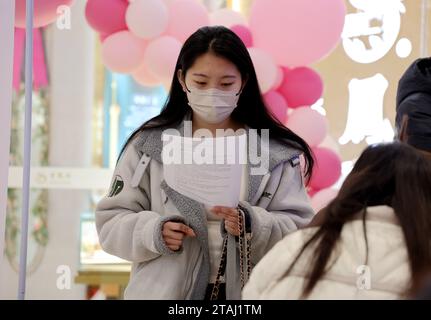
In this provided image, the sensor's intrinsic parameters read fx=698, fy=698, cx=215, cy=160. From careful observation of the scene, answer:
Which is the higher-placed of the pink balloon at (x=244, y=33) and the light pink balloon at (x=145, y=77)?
the pink balloon at (x=244, y=33)

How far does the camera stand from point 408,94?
2.37 metres

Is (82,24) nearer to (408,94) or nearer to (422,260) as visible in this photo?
(408,94)

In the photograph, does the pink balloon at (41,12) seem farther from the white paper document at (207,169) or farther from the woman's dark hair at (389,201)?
the woman's dark hair at (389,201)

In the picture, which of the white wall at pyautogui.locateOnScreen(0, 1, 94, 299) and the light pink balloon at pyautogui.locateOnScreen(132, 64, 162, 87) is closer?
the light pink balloon at pyautogui.locateOnScreen(132, 64, 162, 87)

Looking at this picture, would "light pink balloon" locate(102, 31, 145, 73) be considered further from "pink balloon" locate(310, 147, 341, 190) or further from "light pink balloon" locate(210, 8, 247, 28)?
"pink balloon" locate(310, 147, 341, 190)

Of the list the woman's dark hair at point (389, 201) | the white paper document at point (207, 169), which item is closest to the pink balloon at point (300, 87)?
the white paper document at point (207, 169)

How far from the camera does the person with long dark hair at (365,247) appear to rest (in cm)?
140

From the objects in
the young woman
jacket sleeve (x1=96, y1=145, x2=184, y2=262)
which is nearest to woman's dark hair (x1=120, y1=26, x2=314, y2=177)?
the young woman

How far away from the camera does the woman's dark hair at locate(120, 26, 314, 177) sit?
2.11 meters

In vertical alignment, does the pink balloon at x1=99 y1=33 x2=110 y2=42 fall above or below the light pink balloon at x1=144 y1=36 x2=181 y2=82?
above

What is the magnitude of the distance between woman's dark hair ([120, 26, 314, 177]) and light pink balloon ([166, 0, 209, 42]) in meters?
0.71

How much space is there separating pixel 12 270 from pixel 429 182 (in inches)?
82.0

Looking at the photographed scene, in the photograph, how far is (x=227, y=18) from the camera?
114 inches

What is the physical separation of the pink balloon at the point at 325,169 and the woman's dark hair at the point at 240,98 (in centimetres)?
68
